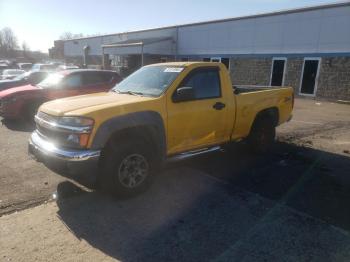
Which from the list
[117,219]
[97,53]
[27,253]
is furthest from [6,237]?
[97,53]

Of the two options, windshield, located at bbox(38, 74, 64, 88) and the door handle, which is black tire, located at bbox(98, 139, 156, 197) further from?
windshield, located at bbox(38, 74, 64, 88)

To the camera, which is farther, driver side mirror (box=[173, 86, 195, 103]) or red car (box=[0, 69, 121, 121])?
red car (box=[0, 69, 121, 121])

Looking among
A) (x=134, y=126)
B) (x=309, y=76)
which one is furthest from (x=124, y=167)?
(x=309, y=76)

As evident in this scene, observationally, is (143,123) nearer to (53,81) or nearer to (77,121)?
(77,121)

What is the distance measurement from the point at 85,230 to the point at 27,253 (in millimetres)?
662

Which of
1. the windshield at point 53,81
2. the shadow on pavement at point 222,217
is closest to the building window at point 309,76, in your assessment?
the shadow on pavement at point 222,217

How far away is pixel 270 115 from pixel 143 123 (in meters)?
3.48

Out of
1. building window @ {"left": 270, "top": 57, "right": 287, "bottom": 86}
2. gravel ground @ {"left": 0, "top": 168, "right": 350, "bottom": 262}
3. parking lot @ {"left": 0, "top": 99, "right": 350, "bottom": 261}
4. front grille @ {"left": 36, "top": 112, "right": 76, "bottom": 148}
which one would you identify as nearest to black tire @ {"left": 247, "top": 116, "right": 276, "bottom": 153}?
parking lot @ {"left": 0, "top": 99, "right": 350, "bottom": 261}

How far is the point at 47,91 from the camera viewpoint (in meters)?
9.65

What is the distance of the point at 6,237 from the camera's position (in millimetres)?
3496

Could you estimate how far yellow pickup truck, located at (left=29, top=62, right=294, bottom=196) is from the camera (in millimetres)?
4012

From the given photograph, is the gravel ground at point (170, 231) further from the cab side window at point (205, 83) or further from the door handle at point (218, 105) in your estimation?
the cab side window at point (205, 83)

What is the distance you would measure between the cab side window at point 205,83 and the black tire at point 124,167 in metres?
1.31

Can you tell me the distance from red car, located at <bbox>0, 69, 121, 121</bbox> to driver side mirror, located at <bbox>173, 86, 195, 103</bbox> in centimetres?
614
